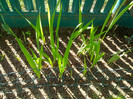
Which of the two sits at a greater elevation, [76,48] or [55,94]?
[76,48]

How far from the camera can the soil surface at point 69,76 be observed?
1503 millimetres

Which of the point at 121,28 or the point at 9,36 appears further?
the point at 121,28

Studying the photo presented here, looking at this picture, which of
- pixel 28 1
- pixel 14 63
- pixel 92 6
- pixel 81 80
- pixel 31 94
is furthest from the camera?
pixel 92 6

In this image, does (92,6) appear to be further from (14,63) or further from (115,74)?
(14,63)

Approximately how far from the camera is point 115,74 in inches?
66.0

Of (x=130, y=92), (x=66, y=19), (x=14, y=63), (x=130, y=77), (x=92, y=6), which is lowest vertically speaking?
(x=130, y=92)

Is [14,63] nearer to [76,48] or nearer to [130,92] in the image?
[76,48]

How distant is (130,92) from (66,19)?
136cm

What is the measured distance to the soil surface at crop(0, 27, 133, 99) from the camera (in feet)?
4.93

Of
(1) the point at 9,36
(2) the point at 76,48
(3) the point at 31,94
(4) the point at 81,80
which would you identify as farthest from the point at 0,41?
(4) the point at 81,80

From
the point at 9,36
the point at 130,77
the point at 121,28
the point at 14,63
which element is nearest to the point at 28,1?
the point at 9,36

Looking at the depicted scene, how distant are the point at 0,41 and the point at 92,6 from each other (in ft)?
4.88

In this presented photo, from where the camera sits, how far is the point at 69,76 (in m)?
1.64

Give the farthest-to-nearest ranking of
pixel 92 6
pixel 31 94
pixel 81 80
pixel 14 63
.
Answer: pixel 92 6
pixel 14 63
pixel 81 80
pixel 31 94
